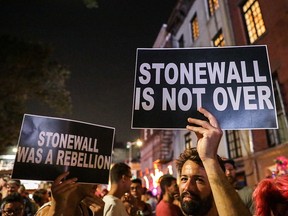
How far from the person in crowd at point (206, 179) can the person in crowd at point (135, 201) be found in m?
3.16

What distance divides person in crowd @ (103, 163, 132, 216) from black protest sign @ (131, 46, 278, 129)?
181cm

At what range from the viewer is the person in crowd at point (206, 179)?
1.63 metres

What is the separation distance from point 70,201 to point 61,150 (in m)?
0.64

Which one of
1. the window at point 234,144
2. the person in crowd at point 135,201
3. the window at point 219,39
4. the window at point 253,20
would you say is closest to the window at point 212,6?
the window at point 219,39

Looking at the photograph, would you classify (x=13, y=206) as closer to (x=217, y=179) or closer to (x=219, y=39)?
(x=217, y=179)

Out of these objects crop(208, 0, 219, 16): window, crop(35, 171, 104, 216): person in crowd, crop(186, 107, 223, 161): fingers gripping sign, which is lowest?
crop(35, 171, 104, 216): person in crowd

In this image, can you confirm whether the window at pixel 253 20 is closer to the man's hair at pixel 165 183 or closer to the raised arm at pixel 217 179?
the man's hair at pixel 165 183

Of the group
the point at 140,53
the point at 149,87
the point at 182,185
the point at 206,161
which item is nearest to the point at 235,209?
the point at 206,161

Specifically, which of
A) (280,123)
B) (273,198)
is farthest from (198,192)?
(280,123)

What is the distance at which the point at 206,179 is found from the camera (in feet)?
8.36

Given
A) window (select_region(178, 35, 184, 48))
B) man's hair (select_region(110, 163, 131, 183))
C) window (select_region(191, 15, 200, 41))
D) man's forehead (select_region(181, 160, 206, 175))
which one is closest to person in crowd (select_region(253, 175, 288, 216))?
man's forehead (select_region(181, 160, 206, 175))

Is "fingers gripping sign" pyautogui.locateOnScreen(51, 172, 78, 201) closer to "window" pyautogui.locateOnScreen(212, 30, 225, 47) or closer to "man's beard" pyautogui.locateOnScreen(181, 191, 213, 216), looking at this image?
"man's beard" pyautogui.locateOnScreen(181, 191, 213, 216)

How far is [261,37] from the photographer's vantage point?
Answer: 42.1 ft

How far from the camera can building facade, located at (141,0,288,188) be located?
11.5 m
